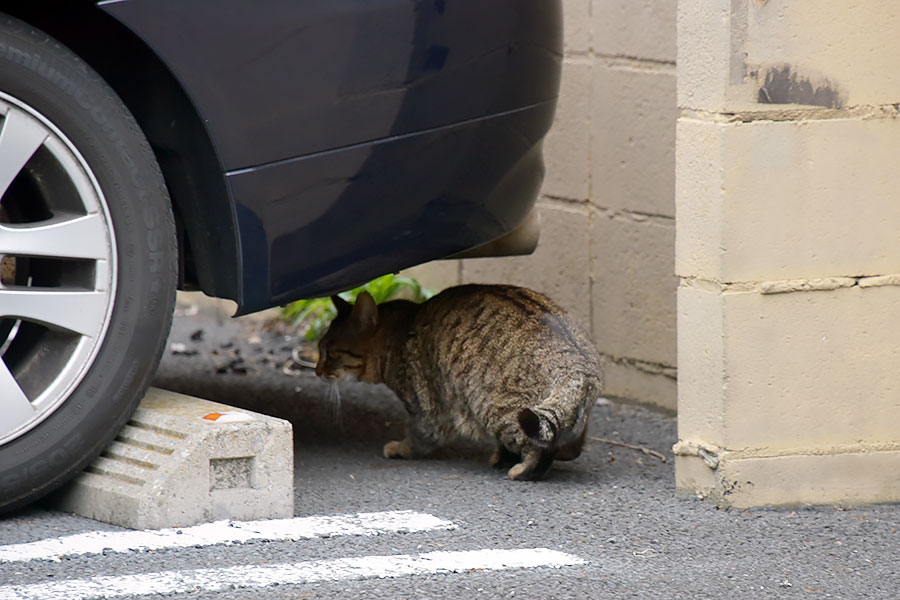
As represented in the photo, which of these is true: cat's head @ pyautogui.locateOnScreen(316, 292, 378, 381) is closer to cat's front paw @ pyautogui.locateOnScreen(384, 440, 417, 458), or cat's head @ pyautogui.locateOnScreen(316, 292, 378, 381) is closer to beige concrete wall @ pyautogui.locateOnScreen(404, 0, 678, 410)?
cat's front paw @ pyautogui.locateOnScreen(384, 440, 417, 458)

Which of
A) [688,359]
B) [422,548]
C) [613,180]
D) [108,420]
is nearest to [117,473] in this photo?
[108,420]

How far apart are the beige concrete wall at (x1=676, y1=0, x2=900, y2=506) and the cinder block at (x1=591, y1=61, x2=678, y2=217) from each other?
1.30 meters

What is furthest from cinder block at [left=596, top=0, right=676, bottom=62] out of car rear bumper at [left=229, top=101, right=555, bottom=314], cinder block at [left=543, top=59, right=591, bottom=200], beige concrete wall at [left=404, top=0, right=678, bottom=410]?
car rear bumper at [left=229, top=101, right=555, bottom=314]

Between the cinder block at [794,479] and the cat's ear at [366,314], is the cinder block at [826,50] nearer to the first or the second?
the cinder block at [794,479]

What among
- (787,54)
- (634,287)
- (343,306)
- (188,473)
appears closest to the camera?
(188,473)

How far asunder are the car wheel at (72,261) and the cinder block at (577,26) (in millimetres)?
2444

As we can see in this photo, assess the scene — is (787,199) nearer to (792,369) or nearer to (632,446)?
(792,369)

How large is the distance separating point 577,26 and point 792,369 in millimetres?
2185

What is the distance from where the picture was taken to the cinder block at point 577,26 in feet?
18.0

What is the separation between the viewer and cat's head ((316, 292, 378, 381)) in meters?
4.79

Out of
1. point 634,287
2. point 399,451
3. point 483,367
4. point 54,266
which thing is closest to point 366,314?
point 399,451

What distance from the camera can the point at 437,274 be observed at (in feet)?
21.3

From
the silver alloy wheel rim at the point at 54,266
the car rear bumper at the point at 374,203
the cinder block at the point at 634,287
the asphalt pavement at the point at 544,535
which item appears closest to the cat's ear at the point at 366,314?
the asphalt pavement at the point at 544,535

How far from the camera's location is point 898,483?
157 inches
